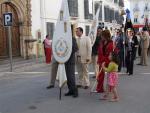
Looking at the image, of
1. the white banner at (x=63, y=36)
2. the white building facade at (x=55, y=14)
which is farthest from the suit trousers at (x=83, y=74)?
the white building facade at (x=55, y=14)

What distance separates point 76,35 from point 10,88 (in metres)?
2.69

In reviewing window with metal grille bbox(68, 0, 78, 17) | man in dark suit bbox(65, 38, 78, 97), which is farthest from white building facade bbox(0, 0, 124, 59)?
man in dark suit bbox(65, 38, 78, 97)

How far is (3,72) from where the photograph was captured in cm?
1830

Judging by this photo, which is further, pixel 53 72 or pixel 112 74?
pixel 53 72

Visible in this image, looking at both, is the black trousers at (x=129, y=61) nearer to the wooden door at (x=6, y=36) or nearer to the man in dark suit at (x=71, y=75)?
the man in dark suit at (x=71, y=75)

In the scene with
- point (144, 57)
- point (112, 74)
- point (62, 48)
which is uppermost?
point (62, 48)

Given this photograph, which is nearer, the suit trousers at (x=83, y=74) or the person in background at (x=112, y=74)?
the person in background at (x=112, y=74)

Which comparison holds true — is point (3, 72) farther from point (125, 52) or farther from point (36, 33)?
point (36, 33)

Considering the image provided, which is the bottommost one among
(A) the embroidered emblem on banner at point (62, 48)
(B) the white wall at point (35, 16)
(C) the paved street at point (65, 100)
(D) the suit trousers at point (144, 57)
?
(C) the paved street at point (65, 100)

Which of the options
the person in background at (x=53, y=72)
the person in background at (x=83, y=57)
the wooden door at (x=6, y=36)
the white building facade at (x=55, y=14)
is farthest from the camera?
the white building facade at (x=55, y=14)

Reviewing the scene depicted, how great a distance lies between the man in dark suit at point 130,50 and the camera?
52.1 feet

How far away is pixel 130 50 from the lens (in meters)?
16.7

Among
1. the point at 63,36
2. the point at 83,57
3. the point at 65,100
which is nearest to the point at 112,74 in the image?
the point at 65,100

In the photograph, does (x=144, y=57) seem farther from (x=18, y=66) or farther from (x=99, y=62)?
(x=99, y=62)
